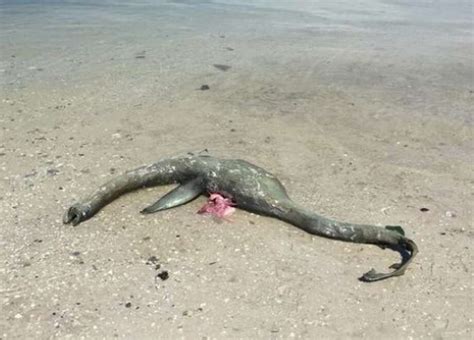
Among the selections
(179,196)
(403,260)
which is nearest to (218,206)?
(179,196)

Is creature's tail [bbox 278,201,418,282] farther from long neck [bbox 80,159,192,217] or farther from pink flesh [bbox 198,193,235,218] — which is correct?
long neck [bbox 80,159,192,217]

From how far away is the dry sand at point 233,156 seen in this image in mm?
3598

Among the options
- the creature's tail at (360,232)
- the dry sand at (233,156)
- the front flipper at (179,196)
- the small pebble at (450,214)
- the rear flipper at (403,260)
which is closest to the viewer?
the dry sand at (233,156)

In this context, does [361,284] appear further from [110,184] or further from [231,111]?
[231,111]

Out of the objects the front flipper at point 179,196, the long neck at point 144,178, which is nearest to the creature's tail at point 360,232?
the front flipper at point 179,196

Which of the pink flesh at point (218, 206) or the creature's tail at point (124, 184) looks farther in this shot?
the pink flesh at point (218, 206)

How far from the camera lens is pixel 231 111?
6.86 meters

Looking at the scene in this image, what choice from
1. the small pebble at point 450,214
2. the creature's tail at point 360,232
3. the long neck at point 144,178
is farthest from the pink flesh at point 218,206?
the small pebble at point 450,214

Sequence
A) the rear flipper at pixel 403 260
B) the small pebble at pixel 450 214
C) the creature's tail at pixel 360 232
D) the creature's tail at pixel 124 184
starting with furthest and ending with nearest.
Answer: the small pebble at pixel 450 214 < the creature's tail at pixel 124 184 < the creature's tail at pixel 360 232 < the rear flipper at pixel 403 260

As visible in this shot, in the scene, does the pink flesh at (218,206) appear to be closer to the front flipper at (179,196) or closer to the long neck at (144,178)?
the front flipper at (179,196)

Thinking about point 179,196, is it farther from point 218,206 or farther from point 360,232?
point 360,232

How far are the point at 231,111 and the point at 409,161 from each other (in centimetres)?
213

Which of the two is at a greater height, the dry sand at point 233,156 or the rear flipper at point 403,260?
the rear flipper at point 403,260

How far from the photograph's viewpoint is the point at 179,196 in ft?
15.3
